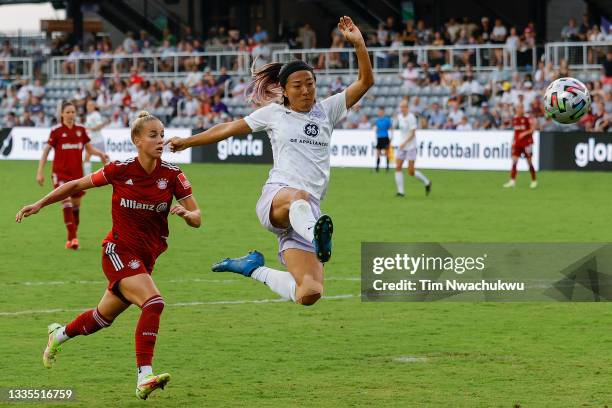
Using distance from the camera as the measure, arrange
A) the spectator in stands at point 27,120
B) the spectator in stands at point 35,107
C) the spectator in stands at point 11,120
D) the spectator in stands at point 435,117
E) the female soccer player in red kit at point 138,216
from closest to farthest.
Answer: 1. the female soccer player in red kit at point 138,216
2. the spectator in stands at point 435,117
3. the spectator in stands at point 27,120
4. the spectator in stands at point 11,120
5. the spectator in stands at point 35,107

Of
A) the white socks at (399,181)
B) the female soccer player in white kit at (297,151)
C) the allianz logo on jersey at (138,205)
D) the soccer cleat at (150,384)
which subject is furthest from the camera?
the white socks at (399,181)

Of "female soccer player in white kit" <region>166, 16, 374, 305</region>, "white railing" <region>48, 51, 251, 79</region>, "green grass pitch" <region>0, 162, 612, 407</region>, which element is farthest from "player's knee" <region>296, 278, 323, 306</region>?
"white railing" <region>48, 51, 251, 79</region>

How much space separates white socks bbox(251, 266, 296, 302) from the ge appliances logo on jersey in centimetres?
101

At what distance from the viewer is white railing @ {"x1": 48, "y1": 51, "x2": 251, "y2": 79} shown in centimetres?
4425

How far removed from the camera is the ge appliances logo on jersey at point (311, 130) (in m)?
9.17

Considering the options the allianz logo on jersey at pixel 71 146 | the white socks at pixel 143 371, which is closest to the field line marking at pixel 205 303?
the white socks at pixel 143 371

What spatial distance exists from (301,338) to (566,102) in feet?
19.6

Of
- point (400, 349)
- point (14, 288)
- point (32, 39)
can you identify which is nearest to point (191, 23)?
point (32, 39)

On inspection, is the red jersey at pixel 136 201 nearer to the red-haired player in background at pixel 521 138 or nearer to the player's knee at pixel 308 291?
the player's knee at pixel 308 291

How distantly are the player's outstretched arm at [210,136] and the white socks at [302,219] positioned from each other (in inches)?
24.7

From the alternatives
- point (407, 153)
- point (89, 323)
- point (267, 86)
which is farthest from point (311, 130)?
point (407, 153)

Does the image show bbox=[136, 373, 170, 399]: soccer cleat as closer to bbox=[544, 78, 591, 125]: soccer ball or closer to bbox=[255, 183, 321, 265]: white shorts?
bbox=[255, 183, 321, 265]: white shorts

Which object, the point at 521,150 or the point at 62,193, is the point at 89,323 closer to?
the point at 62,193

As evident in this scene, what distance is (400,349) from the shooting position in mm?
10188
